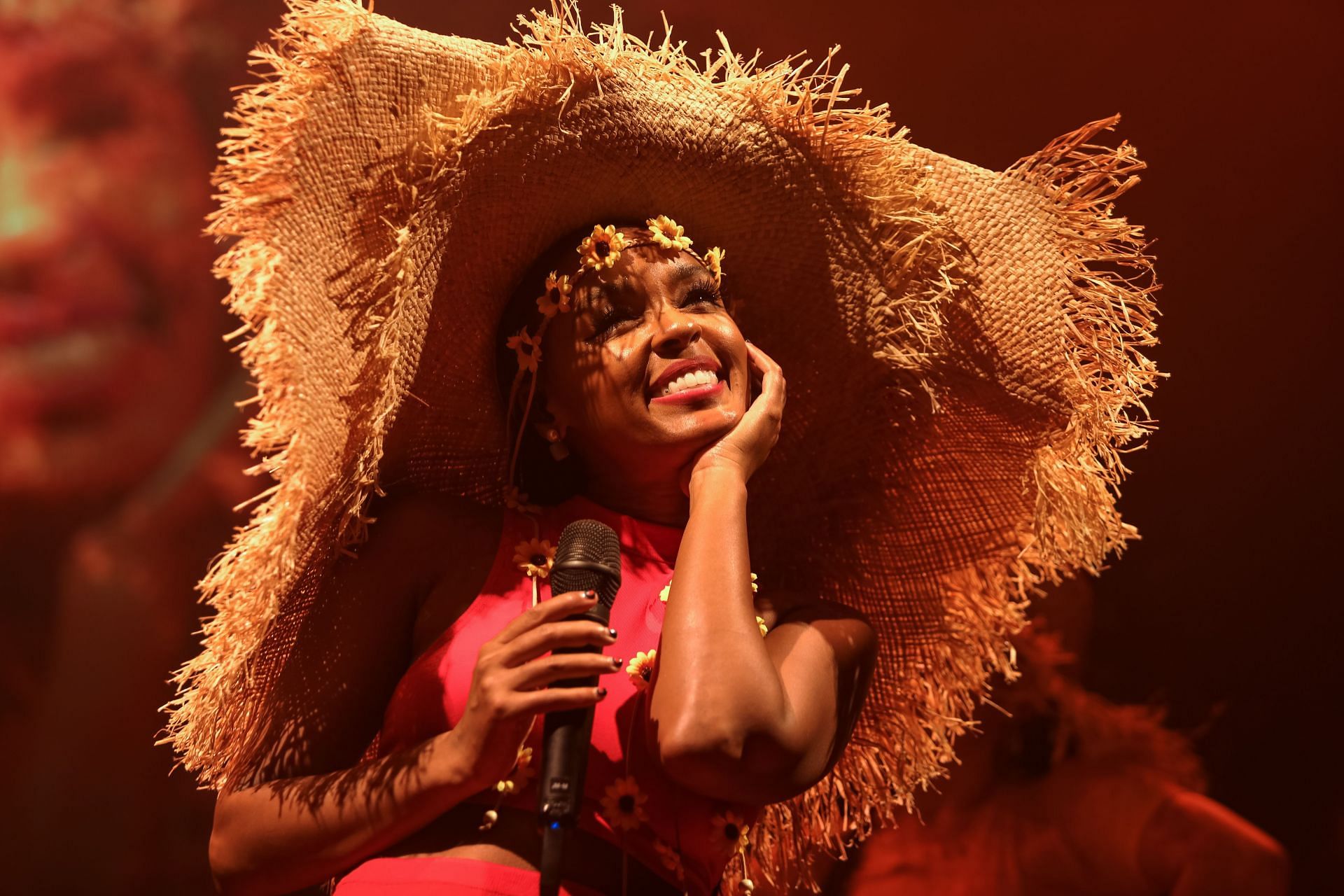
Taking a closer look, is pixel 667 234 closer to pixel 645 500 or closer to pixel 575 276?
pixel 575 276

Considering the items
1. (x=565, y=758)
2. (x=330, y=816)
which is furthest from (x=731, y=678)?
(x=330, y=816)

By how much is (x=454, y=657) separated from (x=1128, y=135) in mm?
1632

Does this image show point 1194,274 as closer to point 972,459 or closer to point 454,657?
point 972,459

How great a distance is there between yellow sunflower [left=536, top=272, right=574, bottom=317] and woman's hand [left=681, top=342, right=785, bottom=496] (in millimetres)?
219

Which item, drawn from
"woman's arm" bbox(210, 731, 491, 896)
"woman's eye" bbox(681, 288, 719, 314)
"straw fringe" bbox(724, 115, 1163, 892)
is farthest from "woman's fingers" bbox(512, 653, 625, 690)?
"straw fringe" bbox(724, 115, 1163, 892)

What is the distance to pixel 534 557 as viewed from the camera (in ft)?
4.04

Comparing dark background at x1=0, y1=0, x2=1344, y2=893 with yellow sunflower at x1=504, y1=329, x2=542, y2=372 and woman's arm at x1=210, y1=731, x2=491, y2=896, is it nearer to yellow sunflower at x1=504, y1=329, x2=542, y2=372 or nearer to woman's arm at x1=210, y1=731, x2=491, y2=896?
yellow sunflower at x1=504, y1=329, x2=542, y2=372

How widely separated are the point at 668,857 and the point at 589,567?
13.7 inches

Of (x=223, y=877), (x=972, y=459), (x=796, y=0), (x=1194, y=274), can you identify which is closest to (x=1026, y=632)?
(x=1194, y=274)

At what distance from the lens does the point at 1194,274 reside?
2.10m

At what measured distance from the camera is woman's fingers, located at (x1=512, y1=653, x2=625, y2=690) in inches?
36.0

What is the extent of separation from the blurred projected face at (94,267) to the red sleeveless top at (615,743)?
106cm

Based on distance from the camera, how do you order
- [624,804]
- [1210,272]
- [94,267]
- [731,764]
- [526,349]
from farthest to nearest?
1. [1210,272]
2. [94,267]
3. [526,349]
4. [624,804]
5. [731,764]

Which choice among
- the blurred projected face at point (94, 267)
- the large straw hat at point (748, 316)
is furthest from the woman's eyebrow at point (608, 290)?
the blurred projected face at point (94, 267)
